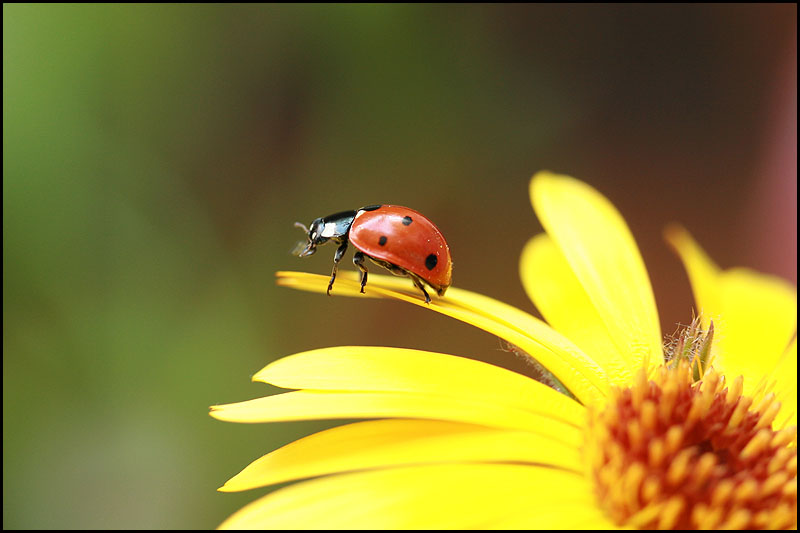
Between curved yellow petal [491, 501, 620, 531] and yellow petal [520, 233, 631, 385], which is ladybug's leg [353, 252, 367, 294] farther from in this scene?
curved yellow petal [491, 501, 620, 531]

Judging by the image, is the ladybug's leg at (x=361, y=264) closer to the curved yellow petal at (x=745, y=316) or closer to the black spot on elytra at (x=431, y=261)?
the black spot on elytra at (x=431, y=261)

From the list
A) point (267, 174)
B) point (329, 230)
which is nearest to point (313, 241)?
point (329, 230)

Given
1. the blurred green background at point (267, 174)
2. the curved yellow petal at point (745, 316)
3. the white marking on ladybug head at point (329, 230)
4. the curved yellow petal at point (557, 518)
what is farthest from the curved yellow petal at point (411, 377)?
the blurred green background at point (267, 174)

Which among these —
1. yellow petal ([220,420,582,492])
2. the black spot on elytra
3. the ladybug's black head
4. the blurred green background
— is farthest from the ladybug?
the blurred green background

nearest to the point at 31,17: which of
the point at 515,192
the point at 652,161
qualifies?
the point at 515,192

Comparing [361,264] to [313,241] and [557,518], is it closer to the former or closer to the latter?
[313,241]

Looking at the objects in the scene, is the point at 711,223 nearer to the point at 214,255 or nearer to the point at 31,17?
the point at 214,255
